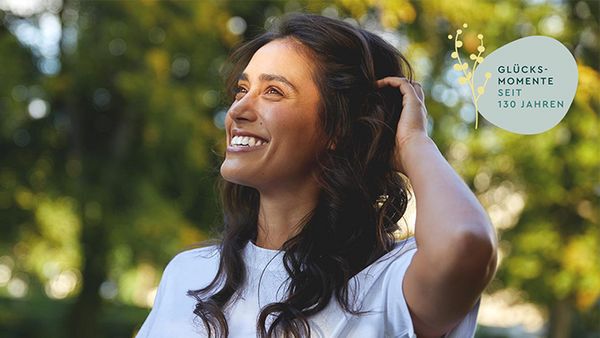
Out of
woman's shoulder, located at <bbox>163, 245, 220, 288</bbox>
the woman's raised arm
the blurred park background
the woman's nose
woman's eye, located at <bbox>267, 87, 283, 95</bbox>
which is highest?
woman's eye, located at <bbox>267, 87, 283, 95</bbox>

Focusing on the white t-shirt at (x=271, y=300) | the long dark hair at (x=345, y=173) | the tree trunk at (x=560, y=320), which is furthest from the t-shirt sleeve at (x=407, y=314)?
the tree trunk at (x=560, y=320)

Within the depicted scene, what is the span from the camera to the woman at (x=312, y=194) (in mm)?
1558

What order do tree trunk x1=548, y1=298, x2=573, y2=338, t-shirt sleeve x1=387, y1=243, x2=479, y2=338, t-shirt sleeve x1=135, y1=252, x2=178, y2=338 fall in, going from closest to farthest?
t-shirt sleeve x1=387, y1=243, x2=479, y2=338 → t-shirt sleeve x1=135, y1=252, x2=178, y2=338 → tree trunk x1=548, y1=298, x2=573, y2=338

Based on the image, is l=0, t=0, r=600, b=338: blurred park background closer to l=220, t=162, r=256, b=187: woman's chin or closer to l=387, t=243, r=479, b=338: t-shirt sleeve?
l=220, t=162, r=256, b=187: woman's chin

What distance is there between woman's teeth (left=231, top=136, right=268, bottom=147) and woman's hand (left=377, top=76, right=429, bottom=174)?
253mm

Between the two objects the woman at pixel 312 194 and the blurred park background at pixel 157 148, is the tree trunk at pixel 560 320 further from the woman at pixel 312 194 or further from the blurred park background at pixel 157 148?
the woman at pixel 312 194

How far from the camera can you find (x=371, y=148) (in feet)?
5.51

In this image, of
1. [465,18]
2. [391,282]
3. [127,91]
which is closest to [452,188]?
[391,282]

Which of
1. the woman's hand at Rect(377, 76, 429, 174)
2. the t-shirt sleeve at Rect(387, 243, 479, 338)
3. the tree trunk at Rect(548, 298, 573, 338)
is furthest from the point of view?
the tree trunk at Rect(548, 298, 573, 338)

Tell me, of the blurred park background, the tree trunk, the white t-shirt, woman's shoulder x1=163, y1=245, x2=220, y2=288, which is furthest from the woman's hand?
the tree trunk

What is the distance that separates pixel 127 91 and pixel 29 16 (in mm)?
1027

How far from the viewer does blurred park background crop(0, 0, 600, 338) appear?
6840mm

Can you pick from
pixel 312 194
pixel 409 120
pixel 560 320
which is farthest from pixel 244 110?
pixel 560 320

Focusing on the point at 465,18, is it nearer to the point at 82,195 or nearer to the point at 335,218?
the point at 82,195
